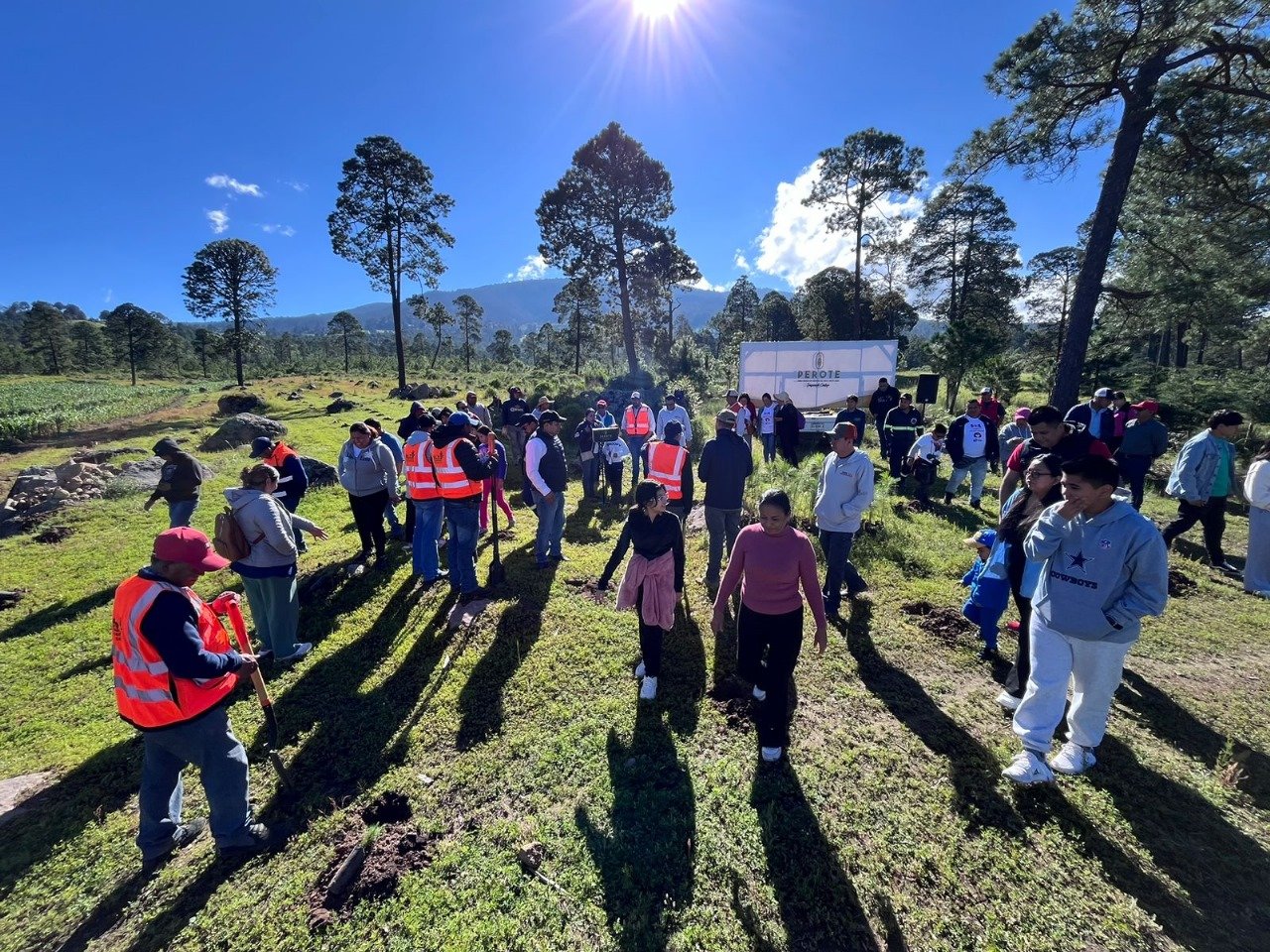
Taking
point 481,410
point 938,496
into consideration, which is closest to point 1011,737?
point 938,496

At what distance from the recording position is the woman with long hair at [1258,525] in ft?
17.6

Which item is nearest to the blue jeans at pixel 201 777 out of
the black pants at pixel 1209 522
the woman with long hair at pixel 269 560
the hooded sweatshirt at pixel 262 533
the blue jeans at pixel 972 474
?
the woman with long hair at pixel 269 560

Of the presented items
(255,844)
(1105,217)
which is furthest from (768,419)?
(255,844)

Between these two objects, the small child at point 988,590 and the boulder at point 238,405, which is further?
the boulder at point 238,405

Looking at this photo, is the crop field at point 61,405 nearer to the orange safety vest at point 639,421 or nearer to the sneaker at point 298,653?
the sneaker at point 298,653

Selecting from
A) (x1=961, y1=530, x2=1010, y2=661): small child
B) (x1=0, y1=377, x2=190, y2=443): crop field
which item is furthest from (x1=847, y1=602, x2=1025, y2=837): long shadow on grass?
(x1=0, y1=377, x2=190, y2=443): crop field

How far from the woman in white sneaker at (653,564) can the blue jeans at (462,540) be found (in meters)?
2.41

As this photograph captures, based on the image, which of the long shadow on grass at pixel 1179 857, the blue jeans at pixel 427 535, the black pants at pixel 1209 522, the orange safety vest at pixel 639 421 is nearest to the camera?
the long shadow on grass at pixel 1179 857

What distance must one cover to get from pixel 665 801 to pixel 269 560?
4021 millimetres

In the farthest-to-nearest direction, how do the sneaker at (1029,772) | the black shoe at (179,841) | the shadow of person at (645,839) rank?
1. the sneaker at (1029,772)
2. the black shoe at (179,841)
3. the shadow of person at (645,839)

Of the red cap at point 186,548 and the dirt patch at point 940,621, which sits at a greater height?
the red cap at point 186,548

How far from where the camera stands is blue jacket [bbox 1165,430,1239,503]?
6.07 m

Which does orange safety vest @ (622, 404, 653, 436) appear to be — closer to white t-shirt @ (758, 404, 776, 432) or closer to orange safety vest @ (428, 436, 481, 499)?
white t-shirt @ (758, 404, 776, 432)

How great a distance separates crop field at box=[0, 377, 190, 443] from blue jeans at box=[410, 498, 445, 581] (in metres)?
23.4
